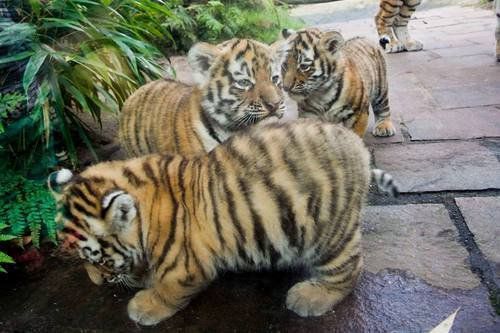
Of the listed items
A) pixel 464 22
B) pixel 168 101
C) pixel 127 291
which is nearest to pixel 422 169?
pixel 168 101

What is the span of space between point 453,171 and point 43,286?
2.56m

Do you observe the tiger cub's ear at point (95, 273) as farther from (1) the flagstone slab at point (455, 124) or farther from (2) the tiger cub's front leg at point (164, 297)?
(1) the flagstone slab at point (455, 124)

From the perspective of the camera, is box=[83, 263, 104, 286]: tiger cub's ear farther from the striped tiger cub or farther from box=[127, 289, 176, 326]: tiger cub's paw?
box=[127, 289, 176, 326]: tiger cub's paw

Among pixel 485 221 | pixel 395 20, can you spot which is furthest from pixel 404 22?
pixel 485 221

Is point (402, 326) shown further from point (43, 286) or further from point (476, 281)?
point (43, 286)

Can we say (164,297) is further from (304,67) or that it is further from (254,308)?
(304,67)

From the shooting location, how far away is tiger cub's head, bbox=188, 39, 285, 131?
10.2 feet

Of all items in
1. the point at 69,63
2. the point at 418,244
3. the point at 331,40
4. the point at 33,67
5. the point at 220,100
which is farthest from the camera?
the point at 331,40

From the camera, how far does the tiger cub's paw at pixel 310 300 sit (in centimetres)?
219

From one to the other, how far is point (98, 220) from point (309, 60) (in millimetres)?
2228

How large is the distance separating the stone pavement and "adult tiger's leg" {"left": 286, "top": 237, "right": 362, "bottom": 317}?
40 mm

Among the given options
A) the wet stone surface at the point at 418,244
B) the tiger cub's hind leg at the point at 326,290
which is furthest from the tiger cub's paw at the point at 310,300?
the wet stone surface at the point at 418,244

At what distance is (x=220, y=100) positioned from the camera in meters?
3.17

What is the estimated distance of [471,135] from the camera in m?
3.70
